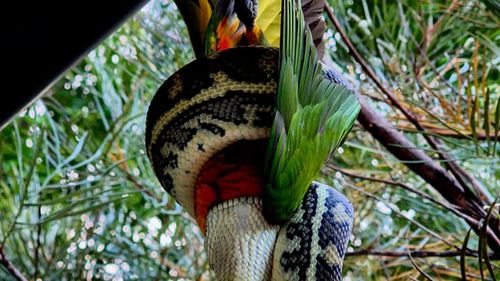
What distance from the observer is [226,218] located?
0.93ft

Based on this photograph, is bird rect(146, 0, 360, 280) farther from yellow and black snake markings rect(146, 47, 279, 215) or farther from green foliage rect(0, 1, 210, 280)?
green foliage rect(0, 1, 210, 280)

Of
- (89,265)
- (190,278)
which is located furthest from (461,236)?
(89,265)

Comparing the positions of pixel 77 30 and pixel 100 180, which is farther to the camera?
pixel 100 180

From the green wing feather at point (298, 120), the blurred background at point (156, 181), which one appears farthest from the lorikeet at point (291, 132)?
the blurred background at point (156, 181)

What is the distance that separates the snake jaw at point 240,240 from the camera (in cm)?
27

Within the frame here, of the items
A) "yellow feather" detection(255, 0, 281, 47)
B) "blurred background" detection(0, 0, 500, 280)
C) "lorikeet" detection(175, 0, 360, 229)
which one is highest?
"yellow feather" detection(255, 0, 281, 47)

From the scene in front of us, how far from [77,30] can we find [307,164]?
0.10 m

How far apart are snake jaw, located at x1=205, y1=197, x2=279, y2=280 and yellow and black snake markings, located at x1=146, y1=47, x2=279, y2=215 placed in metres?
0.03

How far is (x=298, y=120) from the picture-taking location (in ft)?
0.87

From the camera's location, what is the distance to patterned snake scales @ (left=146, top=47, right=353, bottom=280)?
28 centimetres

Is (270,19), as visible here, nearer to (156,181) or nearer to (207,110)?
(207,110)

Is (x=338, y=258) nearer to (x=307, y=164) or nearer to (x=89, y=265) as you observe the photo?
(x=307, y=164)

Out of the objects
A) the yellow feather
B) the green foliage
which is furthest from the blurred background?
the yellow feather

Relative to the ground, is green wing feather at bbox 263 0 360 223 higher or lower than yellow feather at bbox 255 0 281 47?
lower
